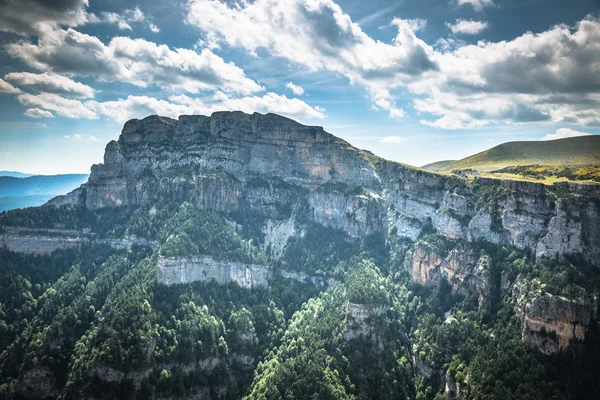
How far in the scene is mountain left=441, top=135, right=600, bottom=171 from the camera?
12875cm

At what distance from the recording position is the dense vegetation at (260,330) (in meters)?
81.4

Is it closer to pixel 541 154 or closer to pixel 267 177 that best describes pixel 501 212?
pixel 541 154

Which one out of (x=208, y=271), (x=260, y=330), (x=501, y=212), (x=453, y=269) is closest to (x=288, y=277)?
(x=260, y=330)

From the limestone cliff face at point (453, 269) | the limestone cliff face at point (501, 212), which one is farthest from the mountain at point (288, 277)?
the limestone cliff face at point (453, 269)

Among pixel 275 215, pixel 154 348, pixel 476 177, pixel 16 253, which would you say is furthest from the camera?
pixel 275 215

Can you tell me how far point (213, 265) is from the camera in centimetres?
12175

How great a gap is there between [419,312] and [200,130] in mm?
115287

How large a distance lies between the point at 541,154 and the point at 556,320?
9294cm

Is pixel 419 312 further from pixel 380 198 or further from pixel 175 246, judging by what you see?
pixel 175 246

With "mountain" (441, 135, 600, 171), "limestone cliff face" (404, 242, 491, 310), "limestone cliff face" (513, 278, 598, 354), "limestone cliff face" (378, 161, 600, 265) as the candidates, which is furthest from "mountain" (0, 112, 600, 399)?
"mountain" (441, 135, 600, 171)

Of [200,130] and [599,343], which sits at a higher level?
→ [200,130]

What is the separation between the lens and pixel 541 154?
146 meters

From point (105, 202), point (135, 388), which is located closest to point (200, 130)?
point (105, 202)

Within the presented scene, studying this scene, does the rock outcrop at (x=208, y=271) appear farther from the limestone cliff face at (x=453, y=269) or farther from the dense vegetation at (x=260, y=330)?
the limestone cliff face at (x=453, y=269)
